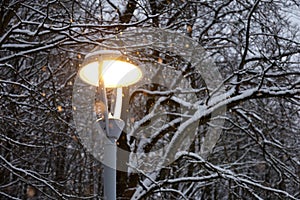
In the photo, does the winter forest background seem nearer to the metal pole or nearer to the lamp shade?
the lamp shade

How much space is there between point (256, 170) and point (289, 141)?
11.8 feet

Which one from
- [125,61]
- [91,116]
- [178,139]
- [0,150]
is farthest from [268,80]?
[0,150]

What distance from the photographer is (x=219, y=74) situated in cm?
888

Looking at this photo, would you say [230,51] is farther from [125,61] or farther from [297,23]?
Answer: [125,61]

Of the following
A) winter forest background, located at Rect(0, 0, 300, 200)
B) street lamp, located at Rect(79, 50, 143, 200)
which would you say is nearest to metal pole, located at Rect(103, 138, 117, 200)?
street lamp, located at Rect(79, 50, 143, 200)

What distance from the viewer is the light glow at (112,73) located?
3458mm

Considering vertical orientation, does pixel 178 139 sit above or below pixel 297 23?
below

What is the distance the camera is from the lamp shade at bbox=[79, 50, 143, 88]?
342 cm

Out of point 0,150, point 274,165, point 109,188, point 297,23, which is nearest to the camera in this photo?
point 109,188

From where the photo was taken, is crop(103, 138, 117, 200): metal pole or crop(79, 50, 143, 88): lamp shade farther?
crop(79, 50, 143, 88): lamp shade

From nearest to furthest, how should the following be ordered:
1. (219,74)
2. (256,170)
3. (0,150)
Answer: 1. (219,74)
2. (0,150)
3. (256,170)

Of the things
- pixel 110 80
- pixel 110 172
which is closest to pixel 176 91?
pixel 110 80

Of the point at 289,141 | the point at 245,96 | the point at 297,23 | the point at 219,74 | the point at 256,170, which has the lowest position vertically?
the point at 256,170

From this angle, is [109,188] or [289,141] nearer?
[109,188]
